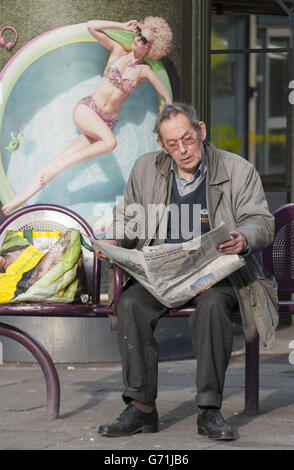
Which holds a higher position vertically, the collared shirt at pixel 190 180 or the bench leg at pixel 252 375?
the collared shirt at pixel 190 180

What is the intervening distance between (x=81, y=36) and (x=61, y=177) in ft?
2.99

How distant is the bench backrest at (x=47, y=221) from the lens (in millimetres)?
5199

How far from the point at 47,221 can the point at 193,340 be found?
4.08 ft

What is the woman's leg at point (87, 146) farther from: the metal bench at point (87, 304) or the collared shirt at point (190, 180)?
the collared shirt at point (190, 180)

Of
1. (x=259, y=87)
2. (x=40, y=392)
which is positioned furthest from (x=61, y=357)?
(x=259, y=87)

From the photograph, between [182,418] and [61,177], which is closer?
[182,418]

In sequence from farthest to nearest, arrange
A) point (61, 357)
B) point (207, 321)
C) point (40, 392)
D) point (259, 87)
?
point (259, 87) < point (61, 357) < point (40, 392) < point (207, 321)

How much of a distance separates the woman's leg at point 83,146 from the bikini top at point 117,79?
0.23m

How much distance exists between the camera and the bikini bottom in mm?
6656

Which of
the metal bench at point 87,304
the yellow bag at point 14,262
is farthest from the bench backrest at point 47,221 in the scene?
the yellow bag at point 14,262

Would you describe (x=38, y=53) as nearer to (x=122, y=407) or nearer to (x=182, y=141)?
(x=182, y=141)

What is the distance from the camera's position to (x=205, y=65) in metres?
6.84

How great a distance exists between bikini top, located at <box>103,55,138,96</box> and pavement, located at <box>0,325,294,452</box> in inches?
70.2

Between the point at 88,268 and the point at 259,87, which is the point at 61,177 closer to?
the point at 88,268
